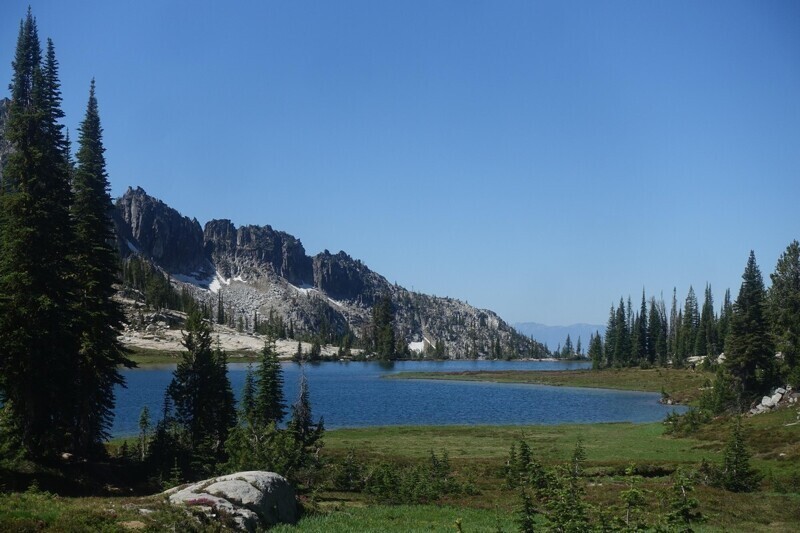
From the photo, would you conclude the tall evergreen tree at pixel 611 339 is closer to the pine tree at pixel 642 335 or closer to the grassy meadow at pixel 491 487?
the pine tree at pixel 642 335

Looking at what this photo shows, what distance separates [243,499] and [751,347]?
69.1 meters

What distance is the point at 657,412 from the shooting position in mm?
82188

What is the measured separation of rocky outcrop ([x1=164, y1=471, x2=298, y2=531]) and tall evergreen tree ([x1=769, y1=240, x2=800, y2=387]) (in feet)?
213

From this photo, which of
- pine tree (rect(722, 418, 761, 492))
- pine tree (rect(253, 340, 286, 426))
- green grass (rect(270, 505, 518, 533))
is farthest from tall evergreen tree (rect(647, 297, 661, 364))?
green grass (rect(270, 505, 518, 533))

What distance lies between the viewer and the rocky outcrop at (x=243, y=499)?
58.7ft

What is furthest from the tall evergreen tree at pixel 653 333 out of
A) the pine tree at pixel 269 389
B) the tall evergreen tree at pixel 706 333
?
the pine tree at pixel 269 389

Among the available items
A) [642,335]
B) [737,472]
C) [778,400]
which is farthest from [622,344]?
[737,472]

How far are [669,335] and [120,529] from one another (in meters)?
207

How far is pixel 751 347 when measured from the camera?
227 ft

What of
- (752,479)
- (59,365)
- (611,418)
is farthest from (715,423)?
(59,365)

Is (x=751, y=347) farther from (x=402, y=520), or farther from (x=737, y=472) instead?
(x=402, y=520)

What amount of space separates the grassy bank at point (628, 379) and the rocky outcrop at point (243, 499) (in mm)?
83948

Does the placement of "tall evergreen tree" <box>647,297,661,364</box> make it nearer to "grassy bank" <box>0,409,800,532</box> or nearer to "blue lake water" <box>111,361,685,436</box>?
"blue lake water" <box>111,361,685,436</box>

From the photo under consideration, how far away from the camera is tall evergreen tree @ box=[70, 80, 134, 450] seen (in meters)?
33.9
